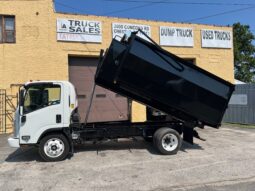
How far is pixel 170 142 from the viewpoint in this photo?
30.7 feet

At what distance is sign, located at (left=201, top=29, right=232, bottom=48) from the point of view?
1828 centimetres

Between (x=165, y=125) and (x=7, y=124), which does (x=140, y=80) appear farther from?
(x=7, y=124)

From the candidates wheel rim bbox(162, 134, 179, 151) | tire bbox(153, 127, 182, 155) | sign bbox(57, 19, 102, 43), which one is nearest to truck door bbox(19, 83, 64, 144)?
tire bbox(153, 127, 182, 155)

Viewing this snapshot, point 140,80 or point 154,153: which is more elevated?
point 140,80

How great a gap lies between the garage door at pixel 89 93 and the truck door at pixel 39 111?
695cm

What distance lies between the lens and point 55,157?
336 inches

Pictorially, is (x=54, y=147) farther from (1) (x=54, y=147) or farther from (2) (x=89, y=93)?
(2) (x=89, y=93)

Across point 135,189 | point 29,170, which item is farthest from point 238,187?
point 29,170

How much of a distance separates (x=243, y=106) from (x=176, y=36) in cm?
569

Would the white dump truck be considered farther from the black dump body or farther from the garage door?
the garage door

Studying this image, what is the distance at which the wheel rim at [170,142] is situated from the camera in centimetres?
927

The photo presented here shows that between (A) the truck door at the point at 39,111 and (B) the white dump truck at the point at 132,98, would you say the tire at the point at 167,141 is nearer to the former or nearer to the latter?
(B) the white dump truck at the point at 132,98

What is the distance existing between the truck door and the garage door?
6.95 metres

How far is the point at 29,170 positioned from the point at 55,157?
894 millimetres
